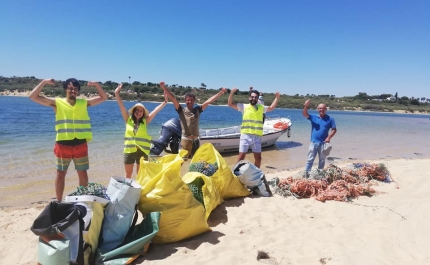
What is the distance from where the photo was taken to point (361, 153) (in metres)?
12.4

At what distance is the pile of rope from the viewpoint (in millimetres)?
5098

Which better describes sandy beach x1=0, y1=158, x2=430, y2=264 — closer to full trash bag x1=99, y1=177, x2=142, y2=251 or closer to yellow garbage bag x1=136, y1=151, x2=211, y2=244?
yellow garbage bag x1=136, y1=151, x2=211, y2=244

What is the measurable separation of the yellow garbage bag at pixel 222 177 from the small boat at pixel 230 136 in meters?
5.10

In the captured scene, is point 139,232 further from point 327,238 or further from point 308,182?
point 308,182

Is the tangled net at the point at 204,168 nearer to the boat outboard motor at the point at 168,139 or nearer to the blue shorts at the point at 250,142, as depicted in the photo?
the blue shorts at the point at 250,142

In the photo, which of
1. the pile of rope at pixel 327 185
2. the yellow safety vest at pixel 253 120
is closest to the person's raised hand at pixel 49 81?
the yellow safety vest at pixel 253 120

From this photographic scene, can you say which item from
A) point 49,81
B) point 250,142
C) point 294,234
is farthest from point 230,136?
point 49,81

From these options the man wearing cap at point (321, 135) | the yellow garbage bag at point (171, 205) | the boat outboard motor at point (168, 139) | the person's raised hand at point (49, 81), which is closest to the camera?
the yellow garbage bag at point (171, 205)

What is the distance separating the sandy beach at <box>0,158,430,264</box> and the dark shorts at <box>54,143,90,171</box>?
3.10 feet

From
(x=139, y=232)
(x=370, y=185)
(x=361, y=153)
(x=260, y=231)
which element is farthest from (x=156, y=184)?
(x=361, y=153)

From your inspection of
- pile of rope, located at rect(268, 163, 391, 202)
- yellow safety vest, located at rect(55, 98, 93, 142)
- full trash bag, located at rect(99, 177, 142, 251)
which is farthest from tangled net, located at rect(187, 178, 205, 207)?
pile of rope, located at rect(268, 163, 391, 202)

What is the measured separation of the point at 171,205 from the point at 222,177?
1.39 m

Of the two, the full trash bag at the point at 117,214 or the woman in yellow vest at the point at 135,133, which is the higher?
the woman in yellow vest at the point at 135,133

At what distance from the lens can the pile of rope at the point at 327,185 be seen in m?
5.10
